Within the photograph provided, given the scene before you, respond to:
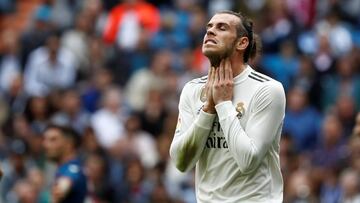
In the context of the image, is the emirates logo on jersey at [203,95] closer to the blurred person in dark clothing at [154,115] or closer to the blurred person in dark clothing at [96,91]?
the blurred person in dark clothing at [154,115]

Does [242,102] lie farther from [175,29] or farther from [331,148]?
[175,29]

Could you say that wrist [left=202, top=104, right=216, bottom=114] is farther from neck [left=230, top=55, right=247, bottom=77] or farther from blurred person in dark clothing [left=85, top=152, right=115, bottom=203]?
blurred person in dark clothing [left=85, top=152, right=115, bottom=203]

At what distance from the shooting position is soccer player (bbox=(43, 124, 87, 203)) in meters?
11.8

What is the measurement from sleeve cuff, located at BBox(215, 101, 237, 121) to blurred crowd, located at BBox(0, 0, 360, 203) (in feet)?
19.6

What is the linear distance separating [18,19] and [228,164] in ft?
44.3

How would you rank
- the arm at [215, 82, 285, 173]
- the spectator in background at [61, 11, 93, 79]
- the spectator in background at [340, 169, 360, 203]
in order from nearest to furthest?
the arm at [215, 82, 285, 173]
the spectator in background at [340, 169, 360, 203]
the spectator in background at [61, 11, 93, 79]

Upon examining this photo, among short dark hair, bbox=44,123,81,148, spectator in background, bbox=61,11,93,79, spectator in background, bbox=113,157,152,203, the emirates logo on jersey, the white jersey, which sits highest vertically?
the emirates logo on jersey

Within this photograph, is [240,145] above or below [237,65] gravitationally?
below

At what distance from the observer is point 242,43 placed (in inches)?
360

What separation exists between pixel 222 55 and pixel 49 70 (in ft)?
34.5

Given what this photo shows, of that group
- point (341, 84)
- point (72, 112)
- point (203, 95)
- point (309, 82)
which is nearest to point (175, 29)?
point (309, 82)

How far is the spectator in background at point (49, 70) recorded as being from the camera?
1916 centimetres

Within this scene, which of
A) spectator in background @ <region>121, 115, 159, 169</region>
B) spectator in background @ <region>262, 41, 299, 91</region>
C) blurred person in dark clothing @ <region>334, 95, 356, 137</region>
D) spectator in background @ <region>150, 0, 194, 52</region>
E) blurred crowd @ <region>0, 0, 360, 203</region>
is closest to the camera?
blurred crowd @ <region>0, 0, 360, 203</region>

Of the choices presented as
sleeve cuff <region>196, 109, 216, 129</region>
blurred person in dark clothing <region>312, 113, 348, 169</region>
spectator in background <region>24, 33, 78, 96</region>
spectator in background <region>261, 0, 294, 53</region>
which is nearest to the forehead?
sleeve cuff <region>196, 109, 216, 129</region>
